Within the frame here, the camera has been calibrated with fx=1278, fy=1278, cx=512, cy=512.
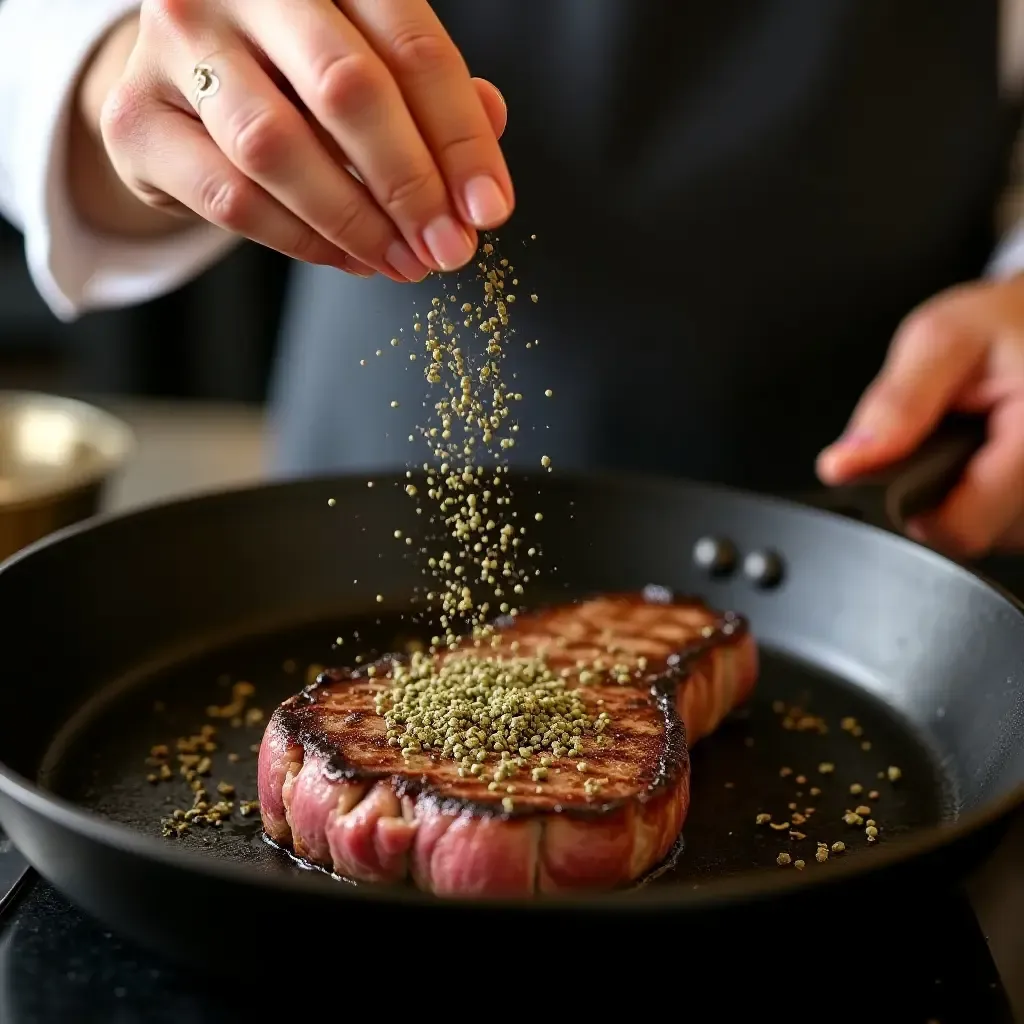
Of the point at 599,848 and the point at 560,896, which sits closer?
the point at 560,896

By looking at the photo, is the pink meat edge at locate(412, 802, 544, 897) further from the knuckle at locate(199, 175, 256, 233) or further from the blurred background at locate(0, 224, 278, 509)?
the blurred background at locate(0, 224, 278, 509)

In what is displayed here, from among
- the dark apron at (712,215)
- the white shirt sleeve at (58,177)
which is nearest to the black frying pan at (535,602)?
the dark apron at (712,215)

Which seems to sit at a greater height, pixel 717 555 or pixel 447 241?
pixel 447 241

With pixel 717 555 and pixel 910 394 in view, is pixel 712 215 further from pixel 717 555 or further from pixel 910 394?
pixel 717 555

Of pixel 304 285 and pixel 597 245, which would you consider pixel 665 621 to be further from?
pixel 304 285

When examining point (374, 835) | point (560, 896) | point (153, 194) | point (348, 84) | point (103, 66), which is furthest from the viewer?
point (103, 66)

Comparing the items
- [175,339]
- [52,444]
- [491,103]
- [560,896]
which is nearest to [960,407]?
[491,103]

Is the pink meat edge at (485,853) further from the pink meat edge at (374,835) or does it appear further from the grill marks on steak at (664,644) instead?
the grill marks on steak at (664,644)

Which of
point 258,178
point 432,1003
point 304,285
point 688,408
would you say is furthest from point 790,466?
point 432,1003
